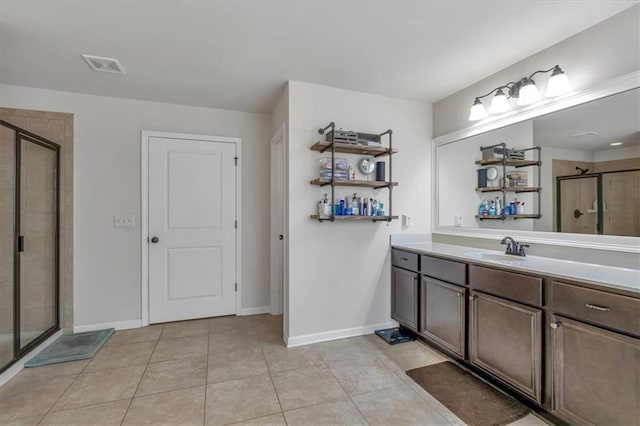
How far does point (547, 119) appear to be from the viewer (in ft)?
7.24

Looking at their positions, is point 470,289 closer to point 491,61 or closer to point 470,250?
point 470,250

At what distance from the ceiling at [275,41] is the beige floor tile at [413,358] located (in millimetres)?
2426

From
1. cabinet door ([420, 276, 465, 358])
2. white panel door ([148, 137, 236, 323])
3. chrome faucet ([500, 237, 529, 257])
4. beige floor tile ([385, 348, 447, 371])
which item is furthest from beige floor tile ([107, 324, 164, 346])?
chrome faucet ([500, 237, 529, 257])

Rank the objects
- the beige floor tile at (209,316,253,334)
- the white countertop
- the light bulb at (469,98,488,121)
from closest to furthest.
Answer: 1. the white countertop
2. the light bulb at (469,98,488,121)
3. the beige floor tile at (209,316,253,334)

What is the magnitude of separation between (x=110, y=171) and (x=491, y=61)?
12.1 feet

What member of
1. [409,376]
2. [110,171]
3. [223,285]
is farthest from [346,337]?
[110,171]

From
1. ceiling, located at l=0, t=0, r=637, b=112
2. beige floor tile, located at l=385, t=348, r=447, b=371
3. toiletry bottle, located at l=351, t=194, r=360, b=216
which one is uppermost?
ceiling, located at l=0, t=0, r=637, b=112

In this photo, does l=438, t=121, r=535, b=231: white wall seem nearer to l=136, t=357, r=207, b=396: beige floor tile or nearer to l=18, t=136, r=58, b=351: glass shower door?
l=136, t=357, r=207, b=396: beige floor tile

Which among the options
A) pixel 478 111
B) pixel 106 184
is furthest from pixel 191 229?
pixel 478 111

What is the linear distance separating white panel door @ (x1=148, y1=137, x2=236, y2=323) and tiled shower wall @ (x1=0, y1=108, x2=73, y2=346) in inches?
28.5

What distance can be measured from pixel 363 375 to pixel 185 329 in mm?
1934

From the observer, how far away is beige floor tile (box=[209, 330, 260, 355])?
8.62 feet

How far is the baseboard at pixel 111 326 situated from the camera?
297 centimetres

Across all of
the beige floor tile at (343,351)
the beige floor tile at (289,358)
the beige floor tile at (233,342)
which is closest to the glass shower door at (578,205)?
the beige floor tile at (343,351)
